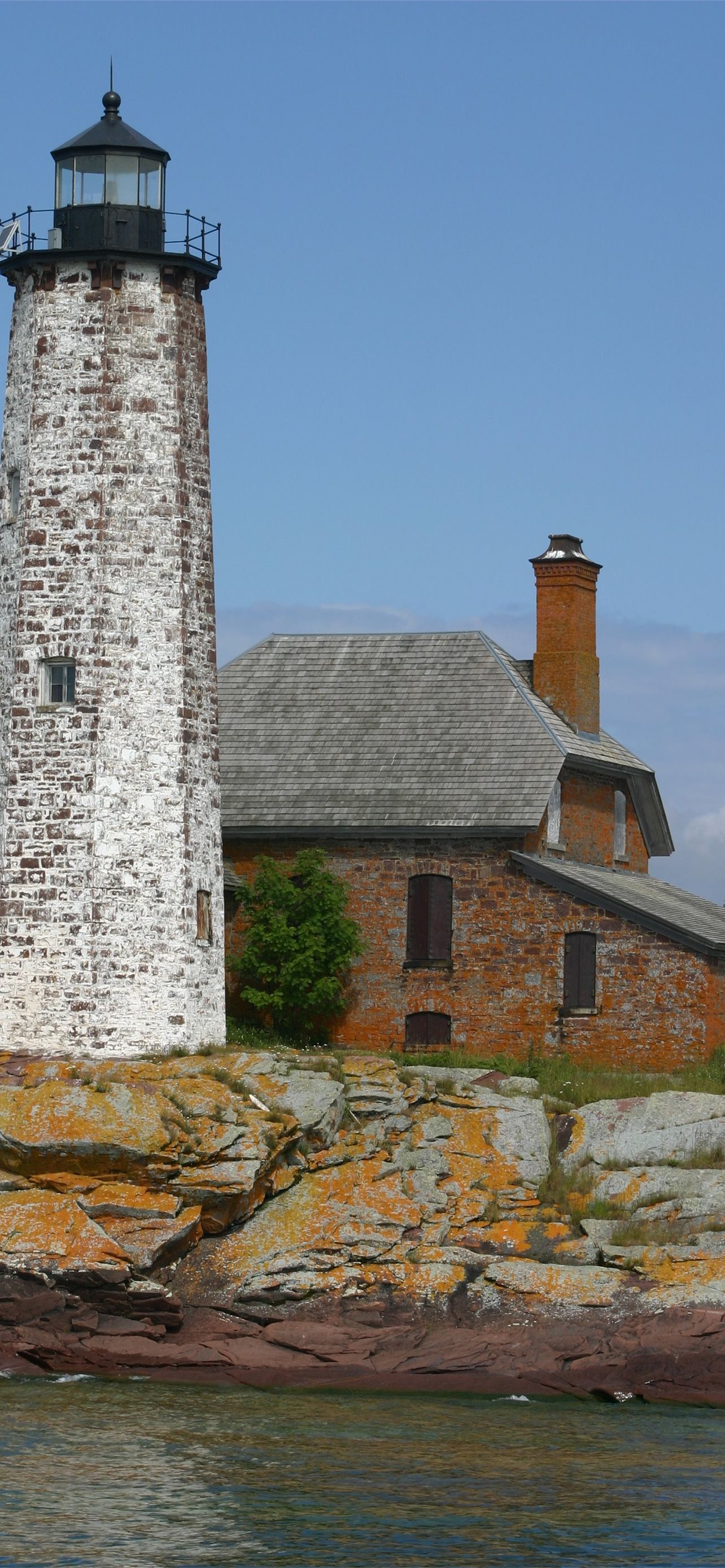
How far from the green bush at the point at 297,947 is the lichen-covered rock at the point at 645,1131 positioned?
5.83 metres

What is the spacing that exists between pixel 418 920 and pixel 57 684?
8163 millimetres

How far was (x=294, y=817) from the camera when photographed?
3709 centimetres

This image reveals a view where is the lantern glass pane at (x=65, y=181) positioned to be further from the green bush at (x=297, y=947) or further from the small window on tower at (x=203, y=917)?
the green bush at (x=297, y=947)

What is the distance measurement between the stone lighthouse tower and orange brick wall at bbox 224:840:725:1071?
4.71 metres

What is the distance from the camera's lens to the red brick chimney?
130ft

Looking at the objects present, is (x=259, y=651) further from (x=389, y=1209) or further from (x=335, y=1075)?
(x=389, y=1209)

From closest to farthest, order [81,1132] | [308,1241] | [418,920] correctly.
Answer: [308,1241] → [81,1132] → [418,920]

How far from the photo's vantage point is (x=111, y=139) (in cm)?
3212

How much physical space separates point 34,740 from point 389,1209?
8.41 m

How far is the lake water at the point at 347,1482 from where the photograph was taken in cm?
1909

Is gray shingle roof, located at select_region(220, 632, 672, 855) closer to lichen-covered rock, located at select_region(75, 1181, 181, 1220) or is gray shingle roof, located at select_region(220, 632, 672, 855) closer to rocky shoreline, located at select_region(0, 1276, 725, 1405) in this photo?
lichen-covered rock, located at select_region(75, 1181, 181, 1220)

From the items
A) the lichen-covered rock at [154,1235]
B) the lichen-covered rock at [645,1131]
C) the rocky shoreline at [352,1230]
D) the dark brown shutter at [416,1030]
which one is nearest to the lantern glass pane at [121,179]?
the rocky shoreline at [352,1230]

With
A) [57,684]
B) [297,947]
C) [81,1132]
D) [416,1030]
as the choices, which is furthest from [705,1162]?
[57,684]

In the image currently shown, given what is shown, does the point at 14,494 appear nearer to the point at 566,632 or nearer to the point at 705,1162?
the point at 566,632
